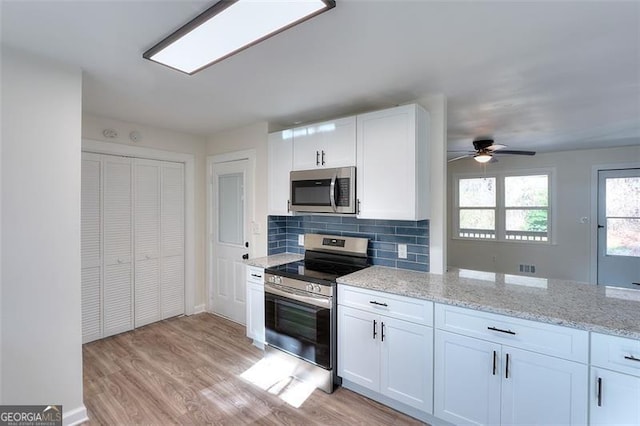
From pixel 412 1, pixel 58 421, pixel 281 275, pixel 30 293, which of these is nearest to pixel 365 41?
pixel 412 1

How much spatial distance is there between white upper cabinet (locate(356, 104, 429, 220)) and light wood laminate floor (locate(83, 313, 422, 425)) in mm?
1490

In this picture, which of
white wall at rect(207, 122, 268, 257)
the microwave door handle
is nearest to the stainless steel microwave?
the microwave door handle

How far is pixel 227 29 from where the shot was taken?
1.52 m

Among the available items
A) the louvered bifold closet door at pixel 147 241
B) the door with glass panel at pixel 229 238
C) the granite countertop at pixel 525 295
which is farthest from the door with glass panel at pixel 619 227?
the louvered bifold closet door at pixel 147 241

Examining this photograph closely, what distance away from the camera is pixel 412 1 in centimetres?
136

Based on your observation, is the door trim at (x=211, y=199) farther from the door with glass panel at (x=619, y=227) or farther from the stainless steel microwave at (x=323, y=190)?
the door with glass panel at (x=619, y=227)

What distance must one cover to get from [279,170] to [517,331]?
2.43 meters

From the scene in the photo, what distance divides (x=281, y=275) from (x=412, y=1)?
215 cm

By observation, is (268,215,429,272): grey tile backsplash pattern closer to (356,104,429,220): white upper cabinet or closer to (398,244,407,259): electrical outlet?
(398,244,407,259): electrical outlet

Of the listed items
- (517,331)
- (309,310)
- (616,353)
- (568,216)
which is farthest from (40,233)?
(568,216)

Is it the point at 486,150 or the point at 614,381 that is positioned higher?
the point at 486,150

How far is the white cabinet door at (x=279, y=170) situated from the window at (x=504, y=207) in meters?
4.54

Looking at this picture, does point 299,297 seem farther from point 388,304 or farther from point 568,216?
point 568,216

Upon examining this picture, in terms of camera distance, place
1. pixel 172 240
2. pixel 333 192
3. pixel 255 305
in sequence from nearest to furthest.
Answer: pixel 333 192 < pixel 255 305 < pixel 172 240
